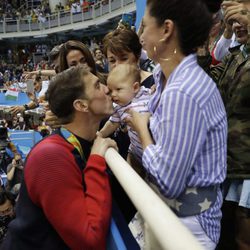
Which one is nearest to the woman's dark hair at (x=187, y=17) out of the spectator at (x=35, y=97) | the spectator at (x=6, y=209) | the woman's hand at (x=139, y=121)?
the woman's hand at (x=139, y=121)

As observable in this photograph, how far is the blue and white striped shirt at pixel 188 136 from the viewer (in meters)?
0.79

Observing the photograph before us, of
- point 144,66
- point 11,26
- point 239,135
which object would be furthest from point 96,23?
point 239,135

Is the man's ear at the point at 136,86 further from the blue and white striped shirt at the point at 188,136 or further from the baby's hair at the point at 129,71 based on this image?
the blue and white striped shirt at the point at 188,136

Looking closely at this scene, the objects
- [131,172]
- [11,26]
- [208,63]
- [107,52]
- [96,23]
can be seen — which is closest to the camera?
[131,172]

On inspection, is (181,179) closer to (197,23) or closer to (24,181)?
(197,23)

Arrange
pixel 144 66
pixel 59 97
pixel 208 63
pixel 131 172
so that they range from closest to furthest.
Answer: pixel 131 172, pixel 59 97, pixel 208 63, pixel 144 66

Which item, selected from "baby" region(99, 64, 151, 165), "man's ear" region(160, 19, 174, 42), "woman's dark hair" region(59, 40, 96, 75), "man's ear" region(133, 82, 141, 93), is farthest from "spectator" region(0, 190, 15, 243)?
"man's ear" region(160, 19, 174, 42)

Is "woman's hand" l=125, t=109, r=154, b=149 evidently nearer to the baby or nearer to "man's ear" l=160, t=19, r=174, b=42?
"man's ear" l=160, t=19, r=174, b=42

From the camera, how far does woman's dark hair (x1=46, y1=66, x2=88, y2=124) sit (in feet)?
Result: 3.77

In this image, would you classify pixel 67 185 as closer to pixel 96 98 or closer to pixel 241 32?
pixel 96 98

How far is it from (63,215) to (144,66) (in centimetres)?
143

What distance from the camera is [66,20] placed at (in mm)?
21422

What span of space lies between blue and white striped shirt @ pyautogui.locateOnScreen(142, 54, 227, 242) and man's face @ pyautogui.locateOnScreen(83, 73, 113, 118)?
35 centimetres

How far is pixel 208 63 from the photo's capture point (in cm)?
134
